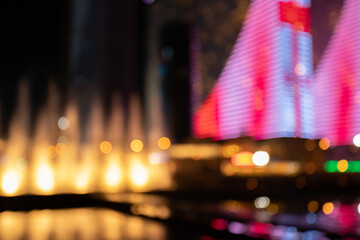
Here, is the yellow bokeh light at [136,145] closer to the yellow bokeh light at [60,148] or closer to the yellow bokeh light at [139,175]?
the yellow bokeh light at [139,175]

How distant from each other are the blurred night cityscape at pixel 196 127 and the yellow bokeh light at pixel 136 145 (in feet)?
0.21

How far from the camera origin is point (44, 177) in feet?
36.5

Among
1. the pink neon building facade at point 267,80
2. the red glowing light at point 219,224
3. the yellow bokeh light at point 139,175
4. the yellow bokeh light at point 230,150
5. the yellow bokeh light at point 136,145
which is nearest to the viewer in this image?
the red glowing light at point 219,224

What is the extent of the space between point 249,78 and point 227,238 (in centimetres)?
1148

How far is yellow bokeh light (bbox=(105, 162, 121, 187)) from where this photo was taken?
12.7 m

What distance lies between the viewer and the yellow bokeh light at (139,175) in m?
13.3

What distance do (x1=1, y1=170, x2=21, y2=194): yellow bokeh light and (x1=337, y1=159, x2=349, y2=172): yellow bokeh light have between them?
9.72m

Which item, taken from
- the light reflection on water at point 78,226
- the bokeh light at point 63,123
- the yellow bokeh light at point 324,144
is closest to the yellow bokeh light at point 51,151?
the bokeh light at point 63,123

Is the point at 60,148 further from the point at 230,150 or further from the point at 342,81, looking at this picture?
the point at 342,81

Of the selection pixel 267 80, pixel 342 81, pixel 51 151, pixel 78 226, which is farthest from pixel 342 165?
pixel 78 226

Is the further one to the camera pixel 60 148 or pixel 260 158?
pixel 260 158

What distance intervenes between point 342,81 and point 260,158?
7.03 meters

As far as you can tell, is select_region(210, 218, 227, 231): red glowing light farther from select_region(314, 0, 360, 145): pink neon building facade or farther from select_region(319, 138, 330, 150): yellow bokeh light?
select_region(319, 138, 330, 150): yellow bokeh light

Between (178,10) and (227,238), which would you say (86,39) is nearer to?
(178,10)
